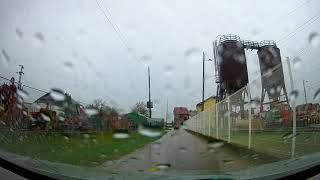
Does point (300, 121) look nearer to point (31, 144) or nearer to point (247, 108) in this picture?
point (247, 108)

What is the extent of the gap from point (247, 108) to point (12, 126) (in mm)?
8152

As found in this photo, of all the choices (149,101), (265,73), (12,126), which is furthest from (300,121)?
(12,126)

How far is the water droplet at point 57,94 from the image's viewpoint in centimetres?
679

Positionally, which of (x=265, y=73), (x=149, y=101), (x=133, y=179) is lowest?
(x=133, y=179)

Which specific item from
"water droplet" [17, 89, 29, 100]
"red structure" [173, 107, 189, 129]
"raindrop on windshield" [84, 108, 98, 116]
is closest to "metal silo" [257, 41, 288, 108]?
"red structure" [173, 107, 189, 129]

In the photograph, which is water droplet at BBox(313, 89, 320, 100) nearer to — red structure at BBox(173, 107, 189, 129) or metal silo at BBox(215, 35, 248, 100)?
metal silo at BBox(215, 35, 248, 100)

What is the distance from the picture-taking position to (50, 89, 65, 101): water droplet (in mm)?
6793

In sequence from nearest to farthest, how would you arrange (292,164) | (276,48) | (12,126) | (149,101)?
(292,164), (12,126), (276,48), (149,101)

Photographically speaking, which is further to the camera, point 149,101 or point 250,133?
point 250,133

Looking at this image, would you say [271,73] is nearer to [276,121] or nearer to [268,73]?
[268,73]

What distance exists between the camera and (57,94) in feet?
22.7

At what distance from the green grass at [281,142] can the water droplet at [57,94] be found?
4.39 meters

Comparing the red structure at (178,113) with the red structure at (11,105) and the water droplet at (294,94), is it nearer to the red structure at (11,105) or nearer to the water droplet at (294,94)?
the water droplet at (294,94)

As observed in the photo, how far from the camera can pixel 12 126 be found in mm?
7770
